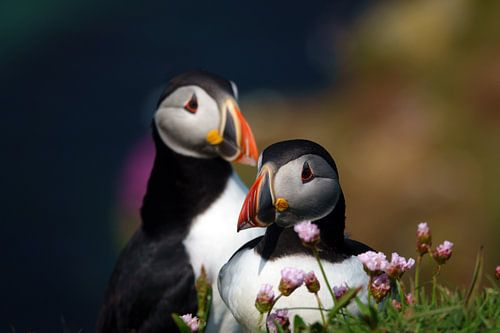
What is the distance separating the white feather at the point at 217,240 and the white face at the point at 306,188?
105cm

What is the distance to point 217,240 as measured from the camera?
5.13 metres

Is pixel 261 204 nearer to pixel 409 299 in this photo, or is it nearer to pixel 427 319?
pixel 409 299

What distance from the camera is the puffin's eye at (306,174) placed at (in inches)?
156

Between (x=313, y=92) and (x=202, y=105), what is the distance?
20.9 ft

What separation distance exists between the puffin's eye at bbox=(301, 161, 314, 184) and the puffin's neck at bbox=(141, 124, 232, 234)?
142cm

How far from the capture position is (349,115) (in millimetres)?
10414

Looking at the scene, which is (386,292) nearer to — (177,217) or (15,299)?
(177,217)

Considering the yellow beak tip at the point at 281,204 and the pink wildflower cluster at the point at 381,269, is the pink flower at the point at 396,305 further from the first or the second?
the yellow beak tip at the point at 281,204

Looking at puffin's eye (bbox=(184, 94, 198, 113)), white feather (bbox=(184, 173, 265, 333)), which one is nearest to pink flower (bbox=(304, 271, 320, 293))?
white feather (bbox=(184, 173, 265, 333))

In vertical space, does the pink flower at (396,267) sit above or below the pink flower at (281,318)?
above

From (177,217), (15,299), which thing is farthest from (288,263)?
(15,299)

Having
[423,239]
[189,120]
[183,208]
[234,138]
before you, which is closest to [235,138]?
[234,138]

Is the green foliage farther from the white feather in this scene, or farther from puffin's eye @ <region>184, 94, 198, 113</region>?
puffin's eye @ <region>184, 94, 198, 113</region>

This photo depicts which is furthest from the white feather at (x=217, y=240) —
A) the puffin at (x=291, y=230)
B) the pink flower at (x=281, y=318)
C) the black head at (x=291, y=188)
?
the pink flower at (x=281, y=318)
